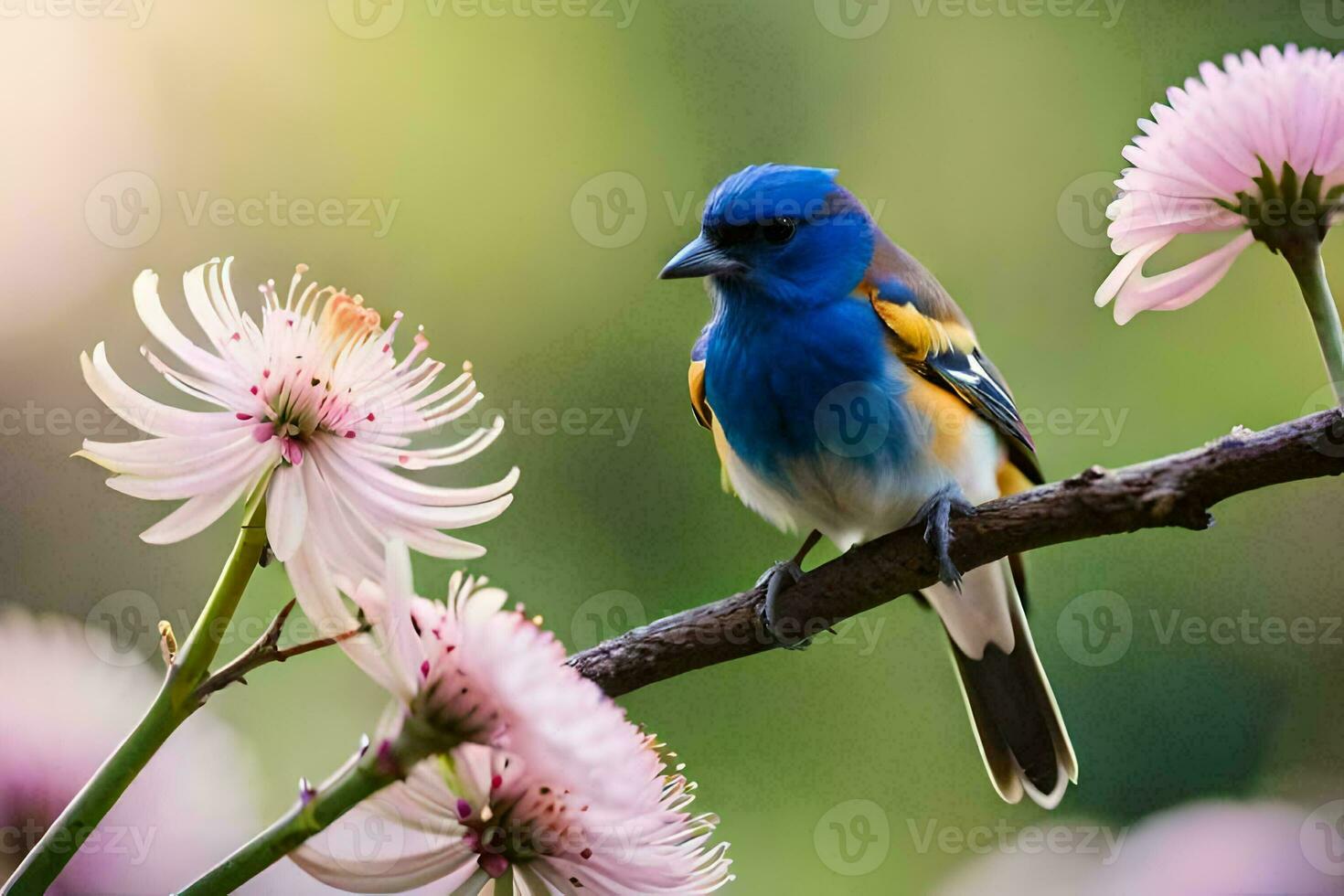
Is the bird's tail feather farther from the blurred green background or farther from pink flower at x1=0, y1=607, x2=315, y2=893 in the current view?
pink flower at x1=0, y1=607, x2=315, y2=893

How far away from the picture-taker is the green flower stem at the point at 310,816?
1.30 feet

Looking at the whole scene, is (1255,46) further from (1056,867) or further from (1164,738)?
(1056,867)

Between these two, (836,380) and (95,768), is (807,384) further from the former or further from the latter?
(95,768)

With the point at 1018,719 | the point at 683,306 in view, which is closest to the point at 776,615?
the point at 1018,719

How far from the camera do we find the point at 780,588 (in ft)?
2.79

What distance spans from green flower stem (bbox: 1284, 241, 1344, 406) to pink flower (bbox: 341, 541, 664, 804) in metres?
0.30

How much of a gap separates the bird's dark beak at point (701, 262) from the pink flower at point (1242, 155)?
45 cm

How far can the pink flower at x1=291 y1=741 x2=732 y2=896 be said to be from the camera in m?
0.45

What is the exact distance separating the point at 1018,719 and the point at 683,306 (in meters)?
0.62

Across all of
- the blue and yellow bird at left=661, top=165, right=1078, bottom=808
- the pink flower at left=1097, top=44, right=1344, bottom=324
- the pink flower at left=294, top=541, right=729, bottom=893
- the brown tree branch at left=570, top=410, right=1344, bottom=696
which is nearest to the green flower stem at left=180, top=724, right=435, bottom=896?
the pink flower at left=294, top=541, right=729, bottom=893

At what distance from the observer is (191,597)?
1.30 metres

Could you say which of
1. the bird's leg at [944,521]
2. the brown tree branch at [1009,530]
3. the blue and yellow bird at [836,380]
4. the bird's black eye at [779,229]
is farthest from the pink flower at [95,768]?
the bird's black eye at [779,229]

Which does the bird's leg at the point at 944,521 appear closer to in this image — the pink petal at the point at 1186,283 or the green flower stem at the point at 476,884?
the pink petal at the point at 1186,283

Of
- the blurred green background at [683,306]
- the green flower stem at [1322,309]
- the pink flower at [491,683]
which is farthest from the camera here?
the blurred green background at [683,306]
